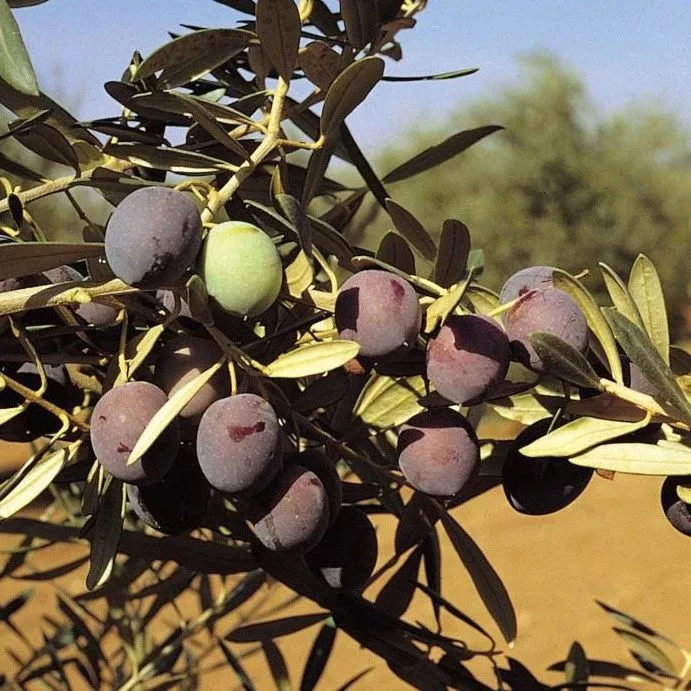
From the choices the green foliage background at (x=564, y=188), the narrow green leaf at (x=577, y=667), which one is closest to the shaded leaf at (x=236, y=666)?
the narrow green leaf at (x=577, y=667)

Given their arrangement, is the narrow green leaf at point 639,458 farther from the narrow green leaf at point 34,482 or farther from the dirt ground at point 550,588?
the dirt ground at point 550,588

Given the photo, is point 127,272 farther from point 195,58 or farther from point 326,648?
point 326,648

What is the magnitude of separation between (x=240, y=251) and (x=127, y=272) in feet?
0.15

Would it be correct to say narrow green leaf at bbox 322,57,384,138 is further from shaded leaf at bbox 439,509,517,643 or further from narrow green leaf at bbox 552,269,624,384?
shaded leaf at bbox 439,509,517,643

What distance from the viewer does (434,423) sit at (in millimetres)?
464

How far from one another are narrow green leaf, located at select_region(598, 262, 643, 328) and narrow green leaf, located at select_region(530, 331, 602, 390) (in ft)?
0.16

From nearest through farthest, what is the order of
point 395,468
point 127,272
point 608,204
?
1. point 127,272
2. point 395,468
3. point 608,204

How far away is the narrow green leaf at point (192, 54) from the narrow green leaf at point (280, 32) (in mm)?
47

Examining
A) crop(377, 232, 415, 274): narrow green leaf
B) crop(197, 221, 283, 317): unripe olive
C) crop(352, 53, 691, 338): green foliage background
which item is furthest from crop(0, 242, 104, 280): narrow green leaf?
crop(352, 53, 691, 338): green foliage background

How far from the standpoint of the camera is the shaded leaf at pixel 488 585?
0.57m

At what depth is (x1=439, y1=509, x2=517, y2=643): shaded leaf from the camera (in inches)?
22.5

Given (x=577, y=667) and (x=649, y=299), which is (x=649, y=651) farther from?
→ (x=649, y=299)

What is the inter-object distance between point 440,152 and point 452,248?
0.28 m

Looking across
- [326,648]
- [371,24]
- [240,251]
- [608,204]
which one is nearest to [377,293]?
[240,251]
